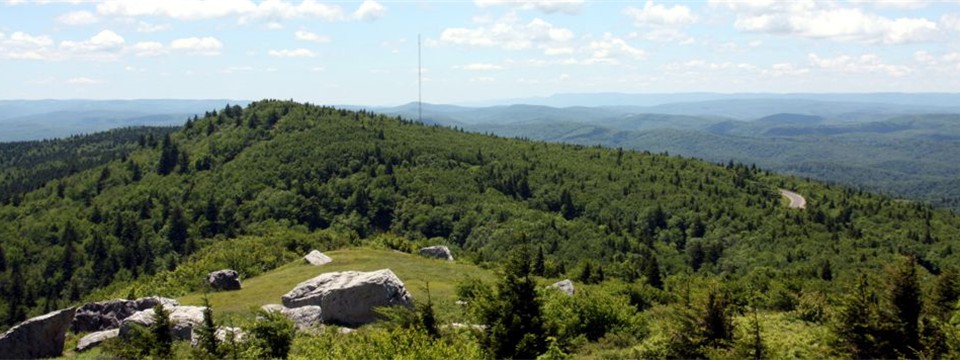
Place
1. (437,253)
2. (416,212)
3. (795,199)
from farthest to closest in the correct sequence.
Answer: (795,199) < (416,212) < (437,253)

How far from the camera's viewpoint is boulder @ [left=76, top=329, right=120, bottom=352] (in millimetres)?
39250

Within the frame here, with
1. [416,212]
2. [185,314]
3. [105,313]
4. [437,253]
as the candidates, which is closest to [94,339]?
[185,314]

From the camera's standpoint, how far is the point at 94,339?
132 feet

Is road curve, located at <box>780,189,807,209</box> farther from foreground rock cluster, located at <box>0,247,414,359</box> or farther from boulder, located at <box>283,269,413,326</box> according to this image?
foreground rock cluster, located at <box>0,247,414,359</box>

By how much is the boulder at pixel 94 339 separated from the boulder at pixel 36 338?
3.91ft

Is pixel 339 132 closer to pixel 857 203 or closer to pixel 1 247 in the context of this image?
pixel 1 247

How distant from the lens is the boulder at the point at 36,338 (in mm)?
36844

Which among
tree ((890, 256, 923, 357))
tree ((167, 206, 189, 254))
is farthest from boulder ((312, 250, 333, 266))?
tree ((167, 206, 189, 254))

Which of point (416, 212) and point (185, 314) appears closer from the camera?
point (185, 314)

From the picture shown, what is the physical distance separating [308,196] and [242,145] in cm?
3950

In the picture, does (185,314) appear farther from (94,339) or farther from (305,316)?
(305,316)

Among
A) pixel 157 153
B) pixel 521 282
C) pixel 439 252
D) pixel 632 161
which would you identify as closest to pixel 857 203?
pixel 632 161

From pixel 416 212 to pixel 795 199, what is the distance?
335 feet

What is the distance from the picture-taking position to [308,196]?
149 metres
